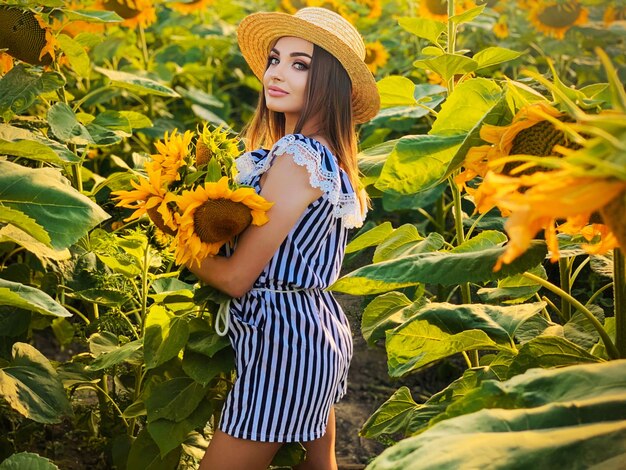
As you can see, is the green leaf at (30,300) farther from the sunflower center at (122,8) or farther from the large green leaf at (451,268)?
the sunflower center at (122,8)

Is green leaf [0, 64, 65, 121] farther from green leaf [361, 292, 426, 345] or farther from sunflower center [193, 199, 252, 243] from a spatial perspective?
green leaf [361, 292, 426, 345]

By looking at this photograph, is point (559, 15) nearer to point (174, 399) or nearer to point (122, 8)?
point (122, 8)

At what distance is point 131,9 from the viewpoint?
3660 mm

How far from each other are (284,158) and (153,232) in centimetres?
31

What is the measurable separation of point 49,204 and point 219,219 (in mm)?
306

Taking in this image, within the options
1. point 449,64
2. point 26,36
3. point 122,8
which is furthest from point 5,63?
point 122,8

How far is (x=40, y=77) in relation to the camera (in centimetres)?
226

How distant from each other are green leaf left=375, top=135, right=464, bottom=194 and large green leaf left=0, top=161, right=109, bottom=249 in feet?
1.68

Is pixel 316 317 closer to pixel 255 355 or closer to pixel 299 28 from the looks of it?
pixel 255 355

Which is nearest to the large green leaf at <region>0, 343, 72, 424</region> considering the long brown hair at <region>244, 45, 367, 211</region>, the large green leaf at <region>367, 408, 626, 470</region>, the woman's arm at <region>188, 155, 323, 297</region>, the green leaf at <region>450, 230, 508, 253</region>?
the woman's arm at <region>188, 155, 323, 297</region>

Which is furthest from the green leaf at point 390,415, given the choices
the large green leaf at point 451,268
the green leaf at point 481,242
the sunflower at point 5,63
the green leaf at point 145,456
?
the sunflower at point 5,63

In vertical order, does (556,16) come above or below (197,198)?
above

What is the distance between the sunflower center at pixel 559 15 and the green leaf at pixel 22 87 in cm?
293

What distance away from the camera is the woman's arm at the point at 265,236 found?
1910 mm
